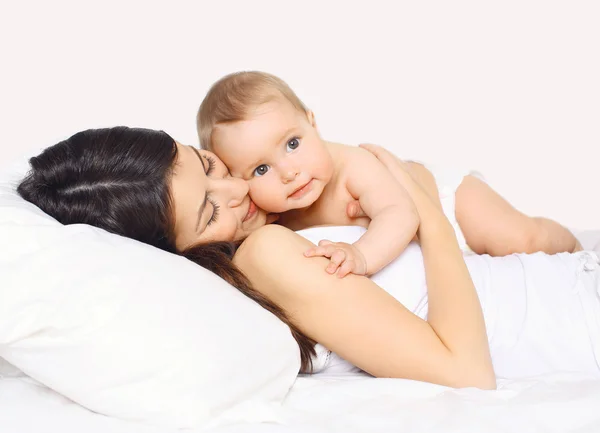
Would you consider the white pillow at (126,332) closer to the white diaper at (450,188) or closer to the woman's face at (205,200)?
the woman's face at (205,200)

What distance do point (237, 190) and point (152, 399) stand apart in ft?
2.39

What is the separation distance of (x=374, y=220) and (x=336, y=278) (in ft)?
1.30

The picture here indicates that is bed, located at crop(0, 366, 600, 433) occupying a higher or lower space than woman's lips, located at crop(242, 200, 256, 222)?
lower

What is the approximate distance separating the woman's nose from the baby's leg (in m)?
0.92

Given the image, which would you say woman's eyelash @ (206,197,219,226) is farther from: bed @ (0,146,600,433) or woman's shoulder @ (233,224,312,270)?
bed @ (0,146,600,433)

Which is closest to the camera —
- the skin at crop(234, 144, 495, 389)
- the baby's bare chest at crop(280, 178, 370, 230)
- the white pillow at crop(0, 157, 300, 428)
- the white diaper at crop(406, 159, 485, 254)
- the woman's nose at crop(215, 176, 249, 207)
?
the white pillow at crop(0, 157, 300, 428)

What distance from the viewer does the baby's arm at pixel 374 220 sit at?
1732mm

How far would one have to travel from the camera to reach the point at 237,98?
214 centimetres

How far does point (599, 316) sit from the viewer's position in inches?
76.8

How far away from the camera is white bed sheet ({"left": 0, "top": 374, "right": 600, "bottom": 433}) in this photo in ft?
4.81

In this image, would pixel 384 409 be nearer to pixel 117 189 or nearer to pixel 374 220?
pixel 374 220

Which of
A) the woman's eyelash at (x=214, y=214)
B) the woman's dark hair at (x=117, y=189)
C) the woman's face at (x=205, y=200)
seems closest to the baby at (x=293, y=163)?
the woman's face at (x=205, y=200)

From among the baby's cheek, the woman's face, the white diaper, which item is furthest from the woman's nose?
the white diaper

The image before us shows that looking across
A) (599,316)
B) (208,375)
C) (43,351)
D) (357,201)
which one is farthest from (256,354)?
(599,316)
